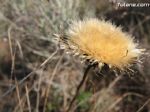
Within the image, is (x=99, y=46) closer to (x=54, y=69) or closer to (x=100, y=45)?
(x=100, y=45)

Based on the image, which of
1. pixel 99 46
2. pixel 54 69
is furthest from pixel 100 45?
pixel 54 69

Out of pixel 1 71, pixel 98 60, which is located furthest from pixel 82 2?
pixel 98 60

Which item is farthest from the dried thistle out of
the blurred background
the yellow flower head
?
the blurred background

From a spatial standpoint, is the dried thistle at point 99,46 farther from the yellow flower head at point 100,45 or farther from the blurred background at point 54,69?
the blurred background at point 54,69

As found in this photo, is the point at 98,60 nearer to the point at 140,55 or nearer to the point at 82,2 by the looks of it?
the point at 140,55

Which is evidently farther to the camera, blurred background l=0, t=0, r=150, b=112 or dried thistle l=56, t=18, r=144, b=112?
blurred background l=0, t=0, r=150, b=112

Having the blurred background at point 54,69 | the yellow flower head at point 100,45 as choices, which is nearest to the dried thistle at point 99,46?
the yellow flower head at point 100,45

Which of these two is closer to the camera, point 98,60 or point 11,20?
point 98,60

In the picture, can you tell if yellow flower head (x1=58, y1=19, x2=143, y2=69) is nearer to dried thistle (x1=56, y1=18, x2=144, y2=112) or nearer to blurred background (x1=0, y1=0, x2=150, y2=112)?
dried thistle (x1=56, y1=18, x2=144, y2=112)
